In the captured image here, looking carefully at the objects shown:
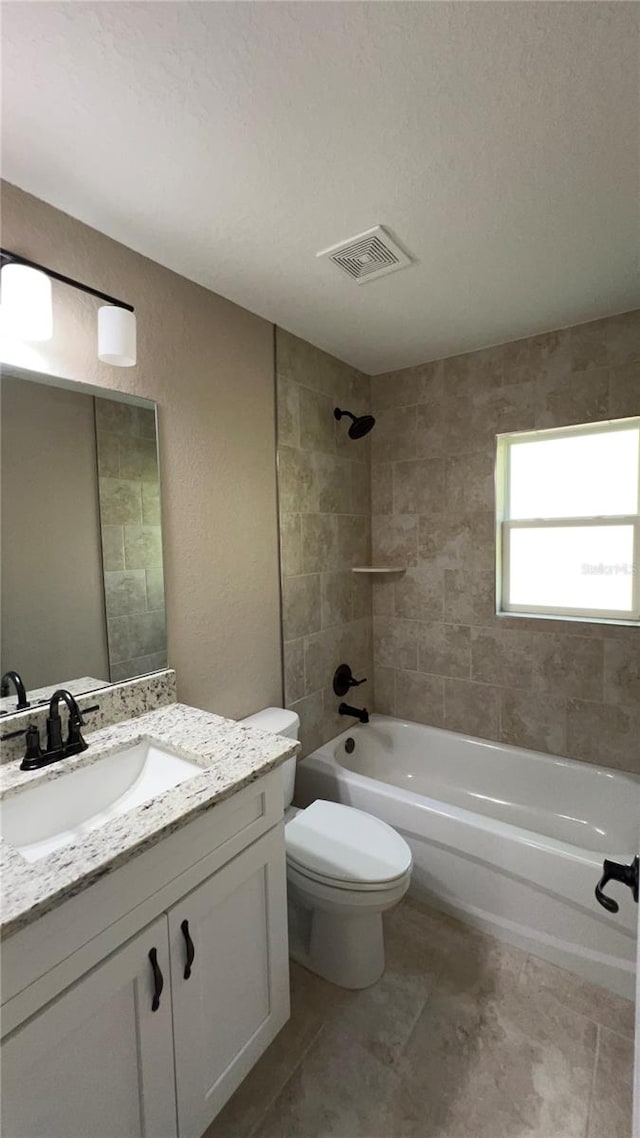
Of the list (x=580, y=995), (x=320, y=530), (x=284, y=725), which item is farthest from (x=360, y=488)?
(x=580, y=995)

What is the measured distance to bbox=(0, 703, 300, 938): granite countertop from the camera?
0.72 metres

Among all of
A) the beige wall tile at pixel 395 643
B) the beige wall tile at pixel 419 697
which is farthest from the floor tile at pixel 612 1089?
the beige wall tile at pixel 395 643

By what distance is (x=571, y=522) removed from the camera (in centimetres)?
221

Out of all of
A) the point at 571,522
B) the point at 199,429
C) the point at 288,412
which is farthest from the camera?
the point at 571,522

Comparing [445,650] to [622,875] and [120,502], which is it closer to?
[622,875]

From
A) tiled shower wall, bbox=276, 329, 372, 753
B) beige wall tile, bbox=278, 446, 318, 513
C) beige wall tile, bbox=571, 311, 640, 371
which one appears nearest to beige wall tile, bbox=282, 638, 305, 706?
tiled shower wall, bbox=276, 329, 372, 753

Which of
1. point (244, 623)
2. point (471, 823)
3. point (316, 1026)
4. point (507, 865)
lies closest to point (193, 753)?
point (244, 623)

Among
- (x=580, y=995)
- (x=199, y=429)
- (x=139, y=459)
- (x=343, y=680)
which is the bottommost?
(x=580, y=995)

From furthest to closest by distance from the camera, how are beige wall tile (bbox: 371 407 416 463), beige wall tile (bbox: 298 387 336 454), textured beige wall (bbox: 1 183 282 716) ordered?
beige wall tile (bbox: 371 407 416 463) < beige wall tile (bbox: 298 387 336 454) < textured beige wall (bbox: 1 183 282 716)

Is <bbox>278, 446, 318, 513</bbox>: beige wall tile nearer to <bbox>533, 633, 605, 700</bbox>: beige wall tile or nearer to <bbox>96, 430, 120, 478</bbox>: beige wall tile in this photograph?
<bbox>96, 430, 120, 478</bbox>: beige wall tile

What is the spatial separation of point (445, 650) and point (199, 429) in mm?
1717

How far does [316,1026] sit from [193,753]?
3.25ft

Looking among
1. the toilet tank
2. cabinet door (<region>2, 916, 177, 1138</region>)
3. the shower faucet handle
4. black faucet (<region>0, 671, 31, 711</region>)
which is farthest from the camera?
the shower faucet handle

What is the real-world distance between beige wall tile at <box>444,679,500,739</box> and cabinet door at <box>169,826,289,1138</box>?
1508 mm
